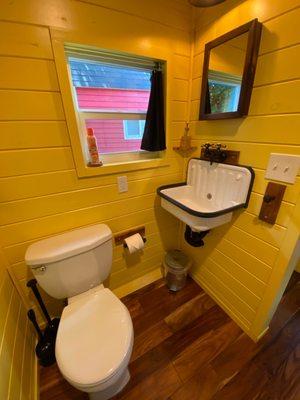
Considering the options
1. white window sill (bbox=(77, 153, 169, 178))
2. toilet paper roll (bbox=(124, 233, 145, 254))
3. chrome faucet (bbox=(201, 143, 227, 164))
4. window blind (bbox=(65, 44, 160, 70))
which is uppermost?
window blind (bbox=(65, 44, 160, 70))

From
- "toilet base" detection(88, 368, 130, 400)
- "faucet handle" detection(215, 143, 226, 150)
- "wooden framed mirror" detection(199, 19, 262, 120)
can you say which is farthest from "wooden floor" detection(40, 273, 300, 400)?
"wooden framed mirror" detection(199, 19, 262, 120)

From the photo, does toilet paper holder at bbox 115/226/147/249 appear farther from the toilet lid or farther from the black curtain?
the black curtain

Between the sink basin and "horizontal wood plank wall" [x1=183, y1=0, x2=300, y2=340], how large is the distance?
0.07 metres

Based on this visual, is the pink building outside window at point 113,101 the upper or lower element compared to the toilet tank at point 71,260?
upper

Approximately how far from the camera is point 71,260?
1.02 m

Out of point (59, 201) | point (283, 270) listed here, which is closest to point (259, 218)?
point (283, 270)

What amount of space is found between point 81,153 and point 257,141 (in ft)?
3.35

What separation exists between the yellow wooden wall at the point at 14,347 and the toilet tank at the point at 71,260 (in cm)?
18

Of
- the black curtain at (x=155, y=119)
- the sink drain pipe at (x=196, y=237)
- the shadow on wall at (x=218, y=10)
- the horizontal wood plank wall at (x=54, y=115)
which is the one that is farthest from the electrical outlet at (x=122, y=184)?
the shadow on wall at (x=218, y=10)

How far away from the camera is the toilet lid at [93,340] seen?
78cm

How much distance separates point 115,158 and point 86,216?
470mm

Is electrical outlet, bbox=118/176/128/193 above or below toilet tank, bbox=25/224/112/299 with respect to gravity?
above

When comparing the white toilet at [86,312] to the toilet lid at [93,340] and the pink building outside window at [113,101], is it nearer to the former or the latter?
the toilet lid at [93,340]

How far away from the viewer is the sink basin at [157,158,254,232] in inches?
42.0
